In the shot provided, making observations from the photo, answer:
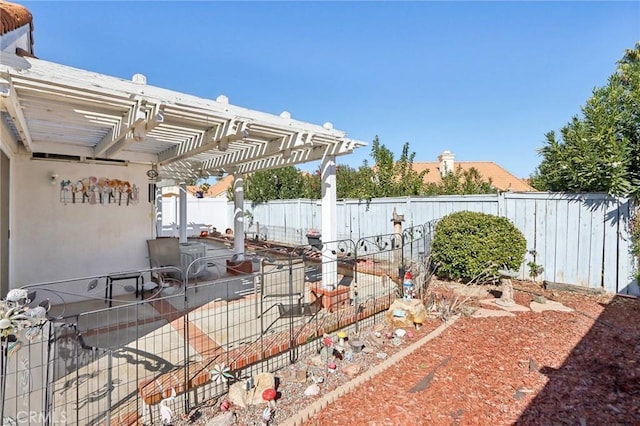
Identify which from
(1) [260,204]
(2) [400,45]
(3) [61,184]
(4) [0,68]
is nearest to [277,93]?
(1) [260,204]

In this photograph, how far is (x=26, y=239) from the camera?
616 centimetres

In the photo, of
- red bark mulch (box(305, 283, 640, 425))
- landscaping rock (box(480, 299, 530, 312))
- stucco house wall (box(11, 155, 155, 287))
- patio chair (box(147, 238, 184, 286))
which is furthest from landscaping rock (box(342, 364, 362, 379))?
stucco house wall (box(11, 155, 155, 287))

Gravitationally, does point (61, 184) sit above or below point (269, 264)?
above

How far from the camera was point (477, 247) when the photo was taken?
7719mm

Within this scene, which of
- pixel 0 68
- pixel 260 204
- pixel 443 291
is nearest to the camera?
pixel 0 68

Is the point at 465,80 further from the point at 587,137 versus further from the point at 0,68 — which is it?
the point at 0,68

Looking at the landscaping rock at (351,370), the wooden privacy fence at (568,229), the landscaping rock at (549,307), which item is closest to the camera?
the landscaping rock at (351,370)

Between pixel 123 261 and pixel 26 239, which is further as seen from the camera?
pixel 123 261

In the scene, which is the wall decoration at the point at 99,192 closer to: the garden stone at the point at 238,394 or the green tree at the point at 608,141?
the garden stone at the point at 238,394

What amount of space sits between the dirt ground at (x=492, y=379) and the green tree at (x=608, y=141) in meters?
2.96

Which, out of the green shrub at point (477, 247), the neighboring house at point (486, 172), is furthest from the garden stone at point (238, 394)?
the neighboring house at point (486, 172)

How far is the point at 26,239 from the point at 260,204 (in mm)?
12850

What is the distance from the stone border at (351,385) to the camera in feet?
10.3

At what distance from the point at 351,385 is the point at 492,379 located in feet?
5.83
